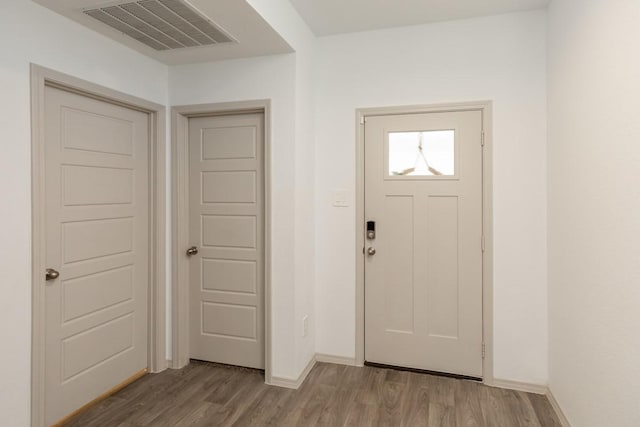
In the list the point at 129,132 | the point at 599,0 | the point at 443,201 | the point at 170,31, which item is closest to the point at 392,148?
the point at 443,201

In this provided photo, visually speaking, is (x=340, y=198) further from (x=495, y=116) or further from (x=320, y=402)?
(x=320, y=402)

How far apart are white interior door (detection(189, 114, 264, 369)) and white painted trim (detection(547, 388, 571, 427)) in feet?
6.70

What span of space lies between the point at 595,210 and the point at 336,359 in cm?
214

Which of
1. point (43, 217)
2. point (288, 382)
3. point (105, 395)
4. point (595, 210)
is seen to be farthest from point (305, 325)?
point (595, 210)

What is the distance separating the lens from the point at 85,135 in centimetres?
237

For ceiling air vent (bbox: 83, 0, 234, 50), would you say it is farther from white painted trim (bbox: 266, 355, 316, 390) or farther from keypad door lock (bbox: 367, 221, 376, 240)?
white painted trim (bbox: 266, 355, 316, 390)

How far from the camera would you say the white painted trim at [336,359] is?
302 cm

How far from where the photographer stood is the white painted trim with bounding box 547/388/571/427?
2.19 m

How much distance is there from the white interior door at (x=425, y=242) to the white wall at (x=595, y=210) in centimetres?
52

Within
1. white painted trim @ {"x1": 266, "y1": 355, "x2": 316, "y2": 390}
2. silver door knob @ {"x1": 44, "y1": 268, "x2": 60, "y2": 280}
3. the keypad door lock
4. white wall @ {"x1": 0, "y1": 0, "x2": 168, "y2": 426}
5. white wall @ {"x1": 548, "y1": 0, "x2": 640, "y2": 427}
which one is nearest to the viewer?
white wall @ {"x1": 548, "y1": 0, "x2": 640, "y2": 427}

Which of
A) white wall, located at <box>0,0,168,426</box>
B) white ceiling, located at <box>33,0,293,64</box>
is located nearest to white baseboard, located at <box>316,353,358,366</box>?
white wall, located at <box>0,0,168,426</box>

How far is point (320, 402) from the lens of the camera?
8.14 feet

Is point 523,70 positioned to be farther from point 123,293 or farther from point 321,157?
point 123,293

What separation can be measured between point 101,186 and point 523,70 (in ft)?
9.99
